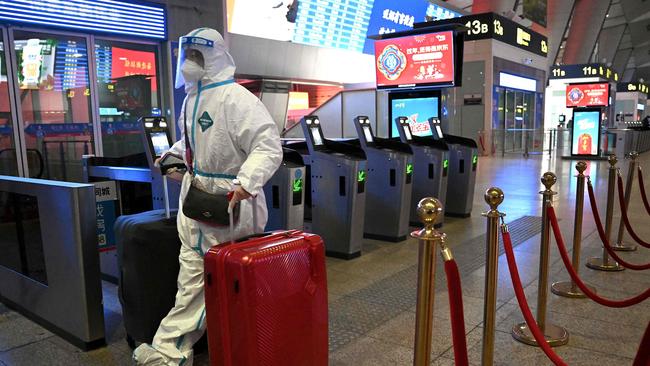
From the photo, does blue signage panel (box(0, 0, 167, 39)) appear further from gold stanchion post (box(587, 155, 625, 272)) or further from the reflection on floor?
gold stanchion post (box(587, 155, 625, 272))

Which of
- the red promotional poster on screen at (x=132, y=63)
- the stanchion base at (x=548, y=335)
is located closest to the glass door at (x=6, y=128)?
the red promotional poster on screen at (x=132, y=63)

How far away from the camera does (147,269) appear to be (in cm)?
277

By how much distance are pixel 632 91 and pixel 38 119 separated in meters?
34.2

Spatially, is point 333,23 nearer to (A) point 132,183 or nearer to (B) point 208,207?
(A) point 132,183

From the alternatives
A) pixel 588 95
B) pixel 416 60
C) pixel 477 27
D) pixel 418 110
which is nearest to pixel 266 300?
pixel 418 110

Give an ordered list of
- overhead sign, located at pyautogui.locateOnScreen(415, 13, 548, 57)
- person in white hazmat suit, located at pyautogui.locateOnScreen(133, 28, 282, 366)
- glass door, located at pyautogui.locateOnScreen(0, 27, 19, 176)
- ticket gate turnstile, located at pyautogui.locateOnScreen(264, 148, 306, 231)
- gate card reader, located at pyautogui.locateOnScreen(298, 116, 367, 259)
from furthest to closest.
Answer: overhead sign, located at pyautogui.locateOnScreen(415, 13, 548, 57), glass door, located at pyautogui.locateOnScreen(0, 27, 19, 176), gate card reader, located at pyautogui.locateOnScreen(298, 116, 367, 259), ticket gate turnstile, located at pyautogui.locateOnScreen(264, 148, 306, 231), person in white hazmat suit, located at pyautogui.locateOnScreen(133, 28, 282, 366)

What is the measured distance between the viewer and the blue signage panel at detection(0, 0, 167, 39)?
6.66 m

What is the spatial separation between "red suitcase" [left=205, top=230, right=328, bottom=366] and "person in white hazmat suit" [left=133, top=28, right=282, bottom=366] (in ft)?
1.04

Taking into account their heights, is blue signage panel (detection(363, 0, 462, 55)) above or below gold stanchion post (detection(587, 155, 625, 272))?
above

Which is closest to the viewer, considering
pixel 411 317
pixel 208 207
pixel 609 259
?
pixel 208 207

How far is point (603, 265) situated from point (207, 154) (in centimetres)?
369

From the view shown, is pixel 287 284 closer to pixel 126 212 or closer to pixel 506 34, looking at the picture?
pixel 126 212

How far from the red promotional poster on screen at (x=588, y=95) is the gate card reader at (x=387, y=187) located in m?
15.7

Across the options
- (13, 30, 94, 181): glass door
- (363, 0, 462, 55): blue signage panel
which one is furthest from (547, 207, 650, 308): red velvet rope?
(363, 0, 462, 55): blue signage panel
